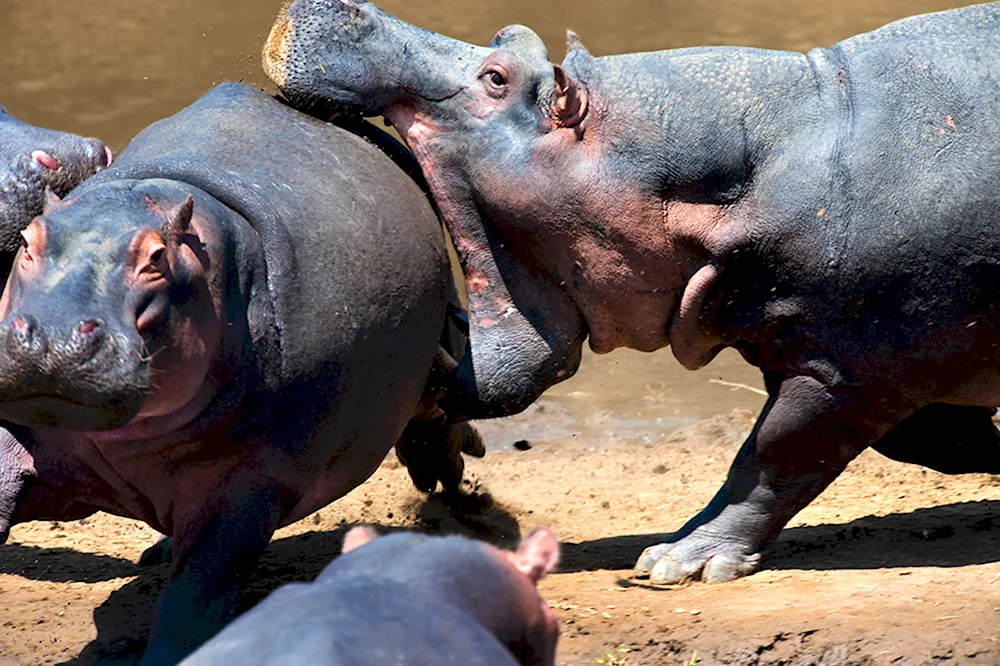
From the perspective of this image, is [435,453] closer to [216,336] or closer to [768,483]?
[768,483]

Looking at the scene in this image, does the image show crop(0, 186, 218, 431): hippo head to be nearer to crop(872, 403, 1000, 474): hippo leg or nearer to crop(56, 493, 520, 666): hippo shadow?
crop(56, 493, 520, 666): hippo shadow

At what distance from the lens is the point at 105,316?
352 centimetres

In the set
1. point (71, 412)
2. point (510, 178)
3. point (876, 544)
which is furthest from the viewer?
point (876, 544)

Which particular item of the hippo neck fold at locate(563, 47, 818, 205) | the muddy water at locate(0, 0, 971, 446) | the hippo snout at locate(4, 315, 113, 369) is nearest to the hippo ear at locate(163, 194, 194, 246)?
the hippo snout at locate(4, 315, 113, 369)

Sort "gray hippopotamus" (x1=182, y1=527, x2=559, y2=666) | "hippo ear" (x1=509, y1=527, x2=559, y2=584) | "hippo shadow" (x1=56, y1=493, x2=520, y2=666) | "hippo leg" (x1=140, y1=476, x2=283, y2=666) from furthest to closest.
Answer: "hippo shadow" (x1=56, y1=493, x2=520, y2=666)
"hippo leg" (x1=140, y1=476, x2=283, y2=666)
"hippo ear" (x1=509, y1=527, x2=559, y2=584)
"gray hippopotamus" (x1=182, y1=527, x2=559, y2=666)

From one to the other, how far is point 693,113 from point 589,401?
3052 millimetres

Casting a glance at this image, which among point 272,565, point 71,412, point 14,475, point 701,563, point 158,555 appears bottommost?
point 158,555

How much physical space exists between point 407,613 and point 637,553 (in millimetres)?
3260

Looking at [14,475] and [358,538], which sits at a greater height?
[358,538]

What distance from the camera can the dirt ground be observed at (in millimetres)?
4145

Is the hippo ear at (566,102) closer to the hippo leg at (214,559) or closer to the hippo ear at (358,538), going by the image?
the hippo leg at (214,559)

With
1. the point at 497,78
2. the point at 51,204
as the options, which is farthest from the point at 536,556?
the point at 497,78

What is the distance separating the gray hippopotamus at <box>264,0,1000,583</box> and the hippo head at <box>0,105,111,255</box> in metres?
0.68

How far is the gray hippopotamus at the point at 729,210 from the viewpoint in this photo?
4.55 meters
